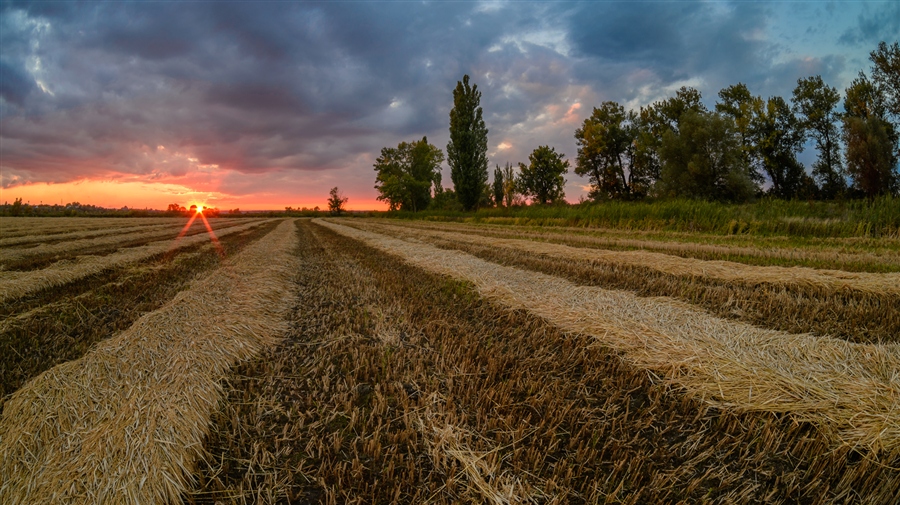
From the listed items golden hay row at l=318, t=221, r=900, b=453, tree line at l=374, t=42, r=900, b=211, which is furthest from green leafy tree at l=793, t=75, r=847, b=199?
golden hay row at l=318, t=221, r=900, b=453

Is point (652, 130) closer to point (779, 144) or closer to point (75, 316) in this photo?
point (779, 144)

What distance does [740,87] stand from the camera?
36.7 m

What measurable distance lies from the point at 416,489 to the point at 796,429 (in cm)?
228

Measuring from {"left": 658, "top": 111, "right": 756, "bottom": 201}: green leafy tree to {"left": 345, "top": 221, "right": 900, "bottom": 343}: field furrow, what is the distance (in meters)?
27.8

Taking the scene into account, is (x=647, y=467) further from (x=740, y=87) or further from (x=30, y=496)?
(x=740, y=87)

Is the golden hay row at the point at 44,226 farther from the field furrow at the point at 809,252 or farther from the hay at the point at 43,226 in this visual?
the field furrow at the point at 809,252

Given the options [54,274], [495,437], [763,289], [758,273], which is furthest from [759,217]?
[54,274]

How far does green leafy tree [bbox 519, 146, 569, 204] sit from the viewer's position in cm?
4737

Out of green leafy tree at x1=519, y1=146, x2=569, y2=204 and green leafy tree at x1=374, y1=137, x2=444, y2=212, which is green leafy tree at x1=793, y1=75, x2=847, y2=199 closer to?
green leafy tree at x1=519, y1=146, x2=569, y2=204

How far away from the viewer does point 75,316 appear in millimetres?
4508

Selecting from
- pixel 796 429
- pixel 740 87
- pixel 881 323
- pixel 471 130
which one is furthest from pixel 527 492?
pixel 740 87

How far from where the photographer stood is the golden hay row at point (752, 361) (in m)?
2.10

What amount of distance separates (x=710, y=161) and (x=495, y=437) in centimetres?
3590

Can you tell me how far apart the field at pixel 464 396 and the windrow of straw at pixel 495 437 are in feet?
0.04
